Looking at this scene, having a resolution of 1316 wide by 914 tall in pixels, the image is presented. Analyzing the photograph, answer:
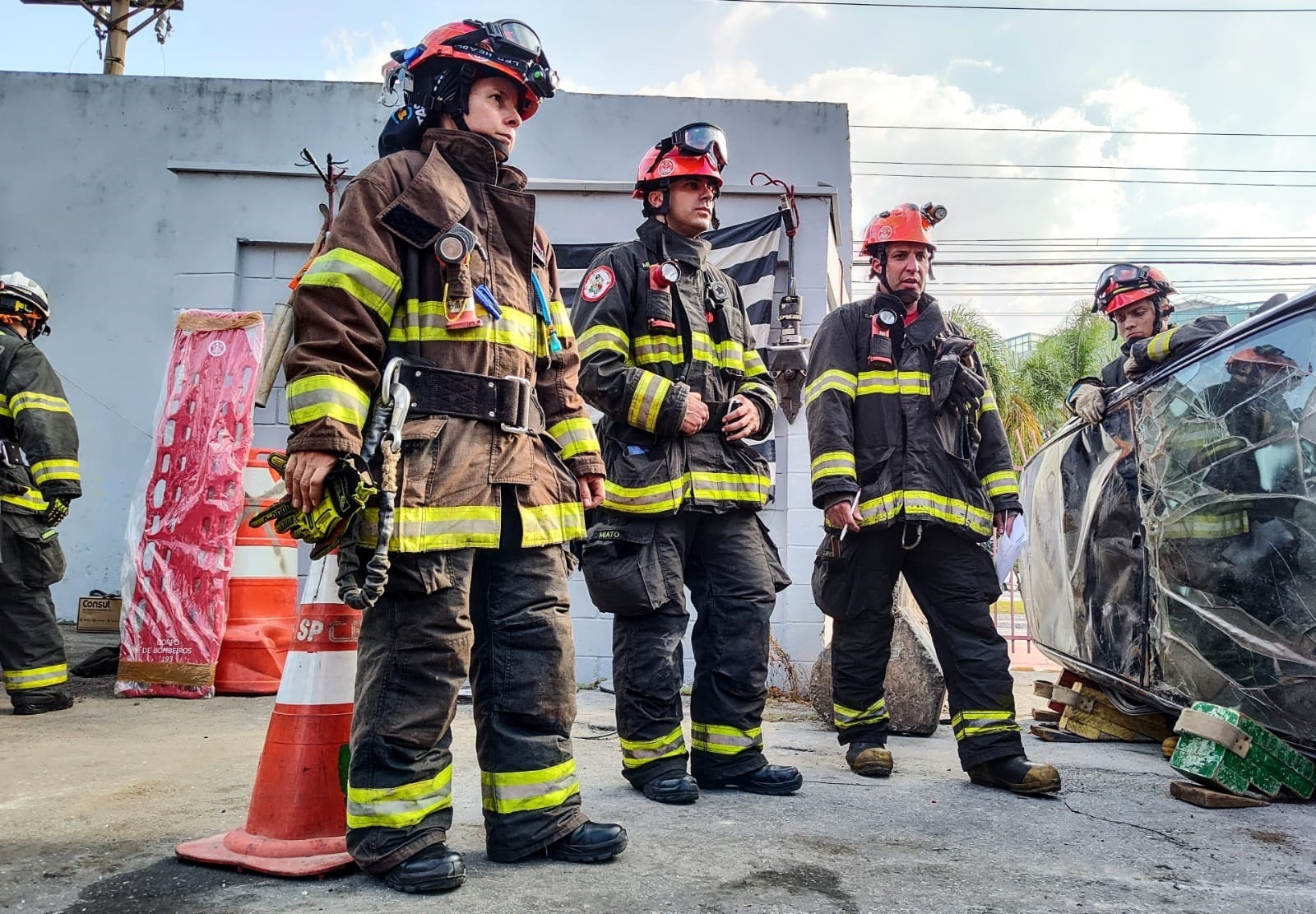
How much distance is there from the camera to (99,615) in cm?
788

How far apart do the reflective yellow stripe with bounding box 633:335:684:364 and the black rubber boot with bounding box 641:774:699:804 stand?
144 centimetres

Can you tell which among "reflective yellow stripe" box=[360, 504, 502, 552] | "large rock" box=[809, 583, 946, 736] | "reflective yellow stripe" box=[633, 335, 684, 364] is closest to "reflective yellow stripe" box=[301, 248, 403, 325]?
"reflective yellow stripe" box=[360, 504, 502, 552]

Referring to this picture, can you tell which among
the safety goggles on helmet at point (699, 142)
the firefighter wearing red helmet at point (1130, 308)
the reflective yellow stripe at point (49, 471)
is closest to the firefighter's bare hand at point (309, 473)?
the safety goggles on helmet at point (699, 142)

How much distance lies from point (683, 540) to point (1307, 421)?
2.02 metres

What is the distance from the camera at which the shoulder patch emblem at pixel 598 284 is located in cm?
361

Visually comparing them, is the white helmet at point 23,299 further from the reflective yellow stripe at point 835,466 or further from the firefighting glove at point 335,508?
the reflective yellow stripe at point 835,466

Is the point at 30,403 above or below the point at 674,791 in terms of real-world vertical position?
above

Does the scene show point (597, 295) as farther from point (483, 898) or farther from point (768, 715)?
point (768, 715)

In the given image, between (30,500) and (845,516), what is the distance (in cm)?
444

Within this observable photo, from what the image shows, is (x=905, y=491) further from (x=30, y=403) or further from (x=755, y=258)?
(x=30, y=403)

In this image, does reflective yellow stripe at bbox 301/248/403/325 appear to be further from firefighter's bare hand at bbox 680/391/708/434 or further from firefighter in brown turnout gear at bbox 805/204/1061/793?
firefighter in brown turnout gear at bbox 805/204/1061/793

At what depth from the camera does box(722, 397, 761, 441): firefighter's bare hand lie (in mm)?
3572

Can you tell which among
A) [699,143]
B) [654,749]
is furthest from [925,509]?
[699,143]

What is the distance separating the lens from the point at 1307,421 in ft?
10.2
